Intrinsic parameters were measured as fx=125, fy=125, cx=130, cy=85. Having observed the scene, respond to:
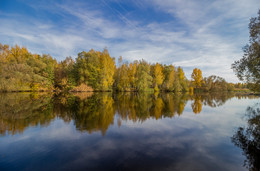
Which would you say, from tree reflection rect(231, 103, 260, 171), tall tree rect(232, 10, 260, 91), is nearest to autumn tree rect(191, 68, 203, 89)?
tall tree rect(232, 10, 260, 91)

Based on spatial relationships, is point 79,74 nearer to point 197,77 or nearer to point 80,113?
point 80,113

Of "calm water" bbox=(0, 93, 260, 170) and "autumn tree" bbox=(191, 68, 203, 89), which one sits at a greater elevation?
"autumn tree" bbox=(191, 68, 203, 89)

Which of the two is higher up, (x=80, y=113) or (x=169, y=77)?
(x=169, y=77)

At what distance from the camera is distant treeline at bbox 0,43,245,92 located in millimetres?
34872

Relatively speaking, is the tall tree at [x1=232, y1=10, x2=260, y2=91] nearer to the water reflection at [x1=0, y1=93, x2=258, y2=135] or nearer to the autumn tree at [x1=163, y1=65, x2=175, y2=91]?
the water reflection at [x1=0, y1=93, x2=258, y2=135]

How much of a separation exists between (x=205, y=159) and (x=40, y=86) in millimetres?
48013

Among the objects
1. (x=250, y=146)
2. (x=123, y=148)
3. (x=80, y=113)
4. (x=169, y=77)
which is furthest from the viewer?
(x=169, y=77)

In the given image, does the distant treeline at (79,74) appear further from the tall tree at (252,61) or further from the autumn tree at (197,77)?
the tall tree at (252,61)

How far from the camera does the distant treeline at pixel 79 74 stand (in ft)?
114

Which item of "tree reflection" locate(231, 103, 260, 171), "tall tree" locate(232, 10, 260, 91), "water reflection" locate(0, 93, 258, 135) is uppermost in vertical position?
"tall tree" locate(232, 10, 260, 91)

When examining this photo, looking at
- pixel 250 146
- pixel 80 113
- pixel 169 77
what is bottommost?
pixel 250 146

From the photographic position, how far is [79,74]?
149ft

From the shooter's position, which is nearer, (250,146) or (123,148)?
(123,148)

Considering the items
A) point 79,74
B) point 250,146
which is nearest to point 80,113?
point 250,146
